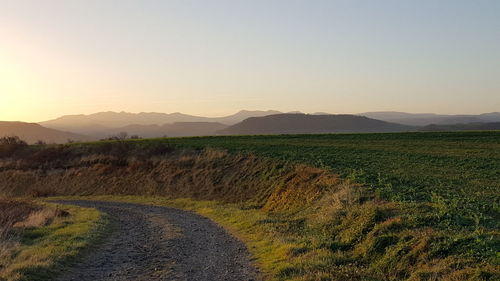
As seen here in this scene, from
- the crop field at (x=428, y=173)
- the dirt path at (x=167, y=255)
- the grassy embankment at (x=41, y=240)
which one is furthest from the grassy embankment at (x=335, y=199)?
the grassy embankment at (x=41, y=240)

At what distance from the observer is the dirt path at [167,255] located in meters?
13.4

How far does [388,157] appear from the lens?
3397 centimetres

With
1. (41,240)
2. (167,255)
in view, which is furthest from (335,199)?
(41,240)

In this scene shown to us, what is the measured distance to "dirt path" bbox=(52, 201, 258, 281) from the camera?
43.9ft

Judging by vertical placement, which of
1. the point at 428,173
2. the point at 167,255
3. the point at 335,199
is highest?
the point at 428,173

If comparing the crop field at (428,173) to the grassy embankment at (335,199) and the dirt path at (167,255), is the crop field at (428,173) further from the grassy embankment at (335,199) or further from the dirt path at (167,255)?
the dirt path at (167,255)

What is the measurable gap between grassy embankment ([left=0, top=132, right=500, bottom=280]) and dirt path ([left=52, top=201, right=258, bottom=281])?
1.07 m

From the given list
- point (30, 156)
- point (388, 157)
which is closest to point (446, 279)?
point (388, 157)

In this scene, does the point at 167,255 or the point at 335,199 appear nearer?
the point at 167,255

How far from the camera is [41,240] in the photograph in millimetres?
18422

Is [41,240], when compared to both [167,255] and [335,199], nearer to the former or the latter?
[167,255]

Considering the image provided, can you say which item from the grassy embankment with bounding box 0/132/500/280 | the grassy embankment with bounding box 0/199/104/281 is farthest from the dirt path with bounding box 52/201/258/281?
the grassy embankment with bounding box 0/132/500/280

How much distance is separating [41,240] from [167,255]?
247 inches

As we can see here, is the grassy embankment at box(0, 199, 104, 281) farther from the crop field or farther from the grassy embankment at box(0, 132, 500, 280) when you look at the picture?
the crop field
